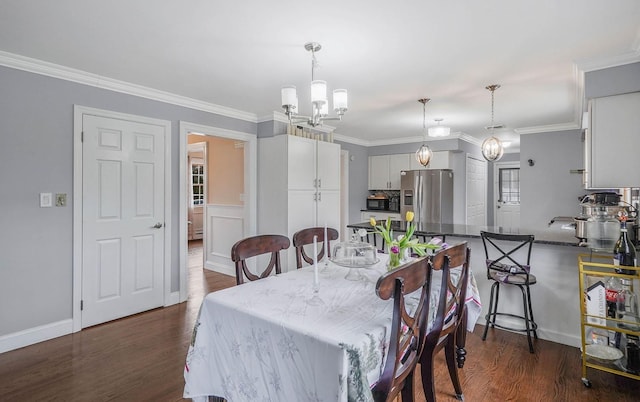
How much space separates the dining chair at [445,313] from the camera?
1661mm

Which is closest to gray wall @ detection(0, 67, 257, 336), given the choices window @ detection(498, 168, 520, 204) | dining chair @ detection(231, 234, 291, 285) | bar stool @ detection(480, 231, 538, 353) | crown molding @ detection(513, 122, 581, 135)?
dining chair @ detection(231, 234, 291, 285)

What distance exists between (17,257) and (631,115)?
494cm

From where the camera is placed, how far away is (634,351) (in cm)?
218

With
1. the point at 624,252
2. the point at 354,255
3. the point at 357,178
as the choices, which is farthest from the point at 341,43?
the point at 357,178

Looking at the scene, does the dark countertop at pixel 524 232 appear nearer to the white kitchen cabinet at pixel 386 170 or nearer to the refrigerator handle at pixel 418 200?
the refrigerator handle at pixel 418 200

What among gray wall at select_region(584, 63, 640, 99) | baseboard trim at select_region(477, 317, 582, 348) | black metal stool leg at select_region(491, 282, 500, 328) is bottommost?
baseboard trim at select_region(477, 317, 582, 348)

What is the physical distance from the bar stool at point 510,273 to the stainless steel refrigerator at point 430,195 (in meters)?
2.67

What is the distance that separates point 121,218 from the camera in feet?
10.9

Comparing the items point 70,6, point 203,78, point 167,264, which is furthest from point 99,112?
point 167,264

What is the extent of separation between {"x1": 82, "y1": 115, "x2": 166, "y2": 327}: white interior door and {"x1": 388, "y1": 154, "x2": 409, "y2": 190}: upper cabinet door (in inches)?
167

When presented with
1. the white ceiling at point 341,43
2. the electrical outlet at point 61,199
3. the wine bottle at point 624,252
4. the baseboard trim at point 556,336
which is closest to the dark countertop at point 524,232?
the wine bottle at point 624,252

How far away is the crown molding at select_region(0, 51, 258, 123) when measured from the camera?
265 cm

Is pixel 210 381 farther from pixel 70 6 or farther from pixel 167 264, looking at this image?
pixel 167 264

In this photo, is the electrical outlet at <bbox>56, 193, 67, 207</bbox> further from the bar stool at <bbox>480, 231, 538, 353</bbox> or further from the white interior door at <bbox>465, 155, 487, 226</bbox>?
the white interior door at <bbox>465, 155, 487, 226</bbox>
